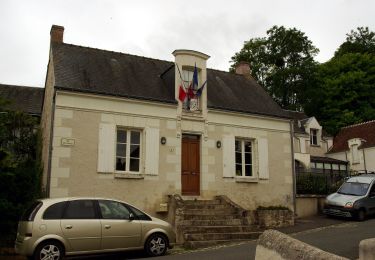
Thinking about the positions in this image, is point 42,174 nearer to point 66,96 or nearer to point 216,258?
point 66,96

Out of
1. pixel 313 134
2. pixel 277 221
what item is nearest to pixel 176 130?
pixel 277 221

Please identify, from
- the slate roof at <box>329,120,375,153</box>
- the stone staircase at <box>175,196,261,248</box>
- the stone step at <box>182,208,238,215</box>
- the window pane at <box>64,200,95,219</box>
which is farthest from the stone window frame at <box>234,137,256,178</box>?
the slate roof at <box>329,120,375,153</box>

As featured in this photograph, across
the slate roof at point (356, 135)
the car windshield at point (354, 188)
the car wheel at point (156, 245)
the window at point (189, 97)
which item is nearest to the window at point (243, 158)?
the window at point (189, 97)

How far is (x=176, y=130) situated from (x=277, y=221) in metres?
4.79

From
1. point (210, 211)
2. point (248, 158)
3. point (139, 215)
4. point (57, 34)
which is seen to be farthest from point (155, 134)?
point (57, 34)

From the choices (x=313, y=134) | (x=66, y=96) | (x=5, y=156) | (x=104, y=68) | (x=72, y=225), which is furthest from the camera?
(x=313, y=134)

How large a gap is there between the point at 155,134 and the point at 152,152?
0.66 metres

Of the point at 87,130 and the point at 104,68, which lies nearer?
the point at 87,130

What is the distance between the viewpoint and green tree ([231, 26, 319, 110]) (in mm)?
44041

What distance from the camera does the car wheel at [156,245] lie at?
1051 centimetres

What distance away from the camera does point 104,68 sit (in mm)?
16156

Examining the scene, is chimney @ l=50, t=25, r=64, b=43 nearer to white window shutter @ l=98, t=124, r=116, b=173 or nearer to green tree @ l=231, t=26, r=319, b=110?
white window shutter @ l=98, t=124, r=116, b=173

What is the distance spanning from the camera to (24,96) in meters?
25.6

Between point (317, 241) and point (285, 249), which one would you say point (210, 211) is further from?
point (285, 249)
